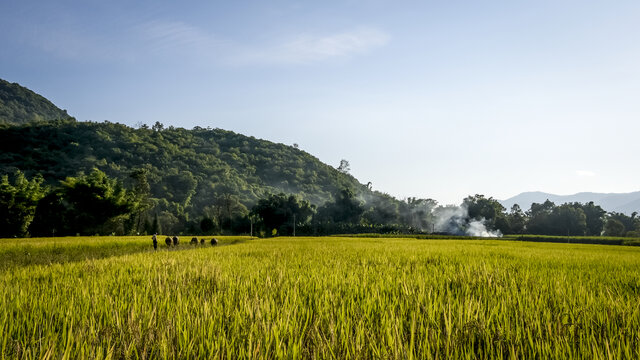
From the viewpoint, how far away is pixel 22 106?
158m

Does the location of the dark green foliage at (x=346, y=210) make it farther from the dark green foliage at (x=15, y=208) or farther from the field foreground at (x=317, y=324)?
the field foreground at (x=317, y=324)

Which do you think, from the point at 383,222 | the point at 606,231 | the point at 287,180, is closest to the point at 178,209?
the point at 287,180

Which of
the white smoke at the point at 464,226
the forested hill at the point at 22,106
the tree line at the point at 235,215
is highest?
the forested hill at the point at 22,106

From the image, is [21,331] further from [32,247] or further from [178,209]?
[178,209]

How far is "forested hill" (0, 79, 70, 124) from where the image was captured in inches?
5817

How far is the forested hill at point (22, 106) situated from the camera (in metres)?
148

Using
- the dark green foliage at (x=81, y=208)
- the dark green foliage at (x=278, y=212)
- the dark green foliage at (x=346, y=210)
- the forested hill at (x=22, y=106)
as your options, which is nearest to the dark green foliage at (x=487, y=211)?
the dark green foliage at (x=346, y=210)

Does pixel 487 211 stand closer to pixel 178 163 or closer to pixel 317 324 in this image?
pixel 178 163

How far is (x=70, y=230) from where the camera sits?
51.4 meters

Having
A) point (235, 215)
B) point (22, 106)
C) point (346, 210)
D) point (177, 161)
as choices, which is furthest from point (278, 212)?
point (22, 106)

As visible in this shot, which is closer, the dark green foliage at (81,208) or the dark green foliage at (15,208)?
the dark green foliage at (15,208)

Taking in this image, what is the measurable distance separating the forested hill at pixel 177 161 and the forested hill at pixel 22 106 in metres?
70.3

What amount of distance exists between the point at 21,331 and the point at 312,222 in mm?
80622

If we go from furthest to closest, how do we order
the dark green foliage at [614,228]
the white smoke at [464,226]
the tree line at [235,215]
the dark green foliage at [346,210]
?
the white smoke at [464,226] → the dark green foliage at [346,210] → the dark green foliage at [614,228] → the tree line at [235,215]
